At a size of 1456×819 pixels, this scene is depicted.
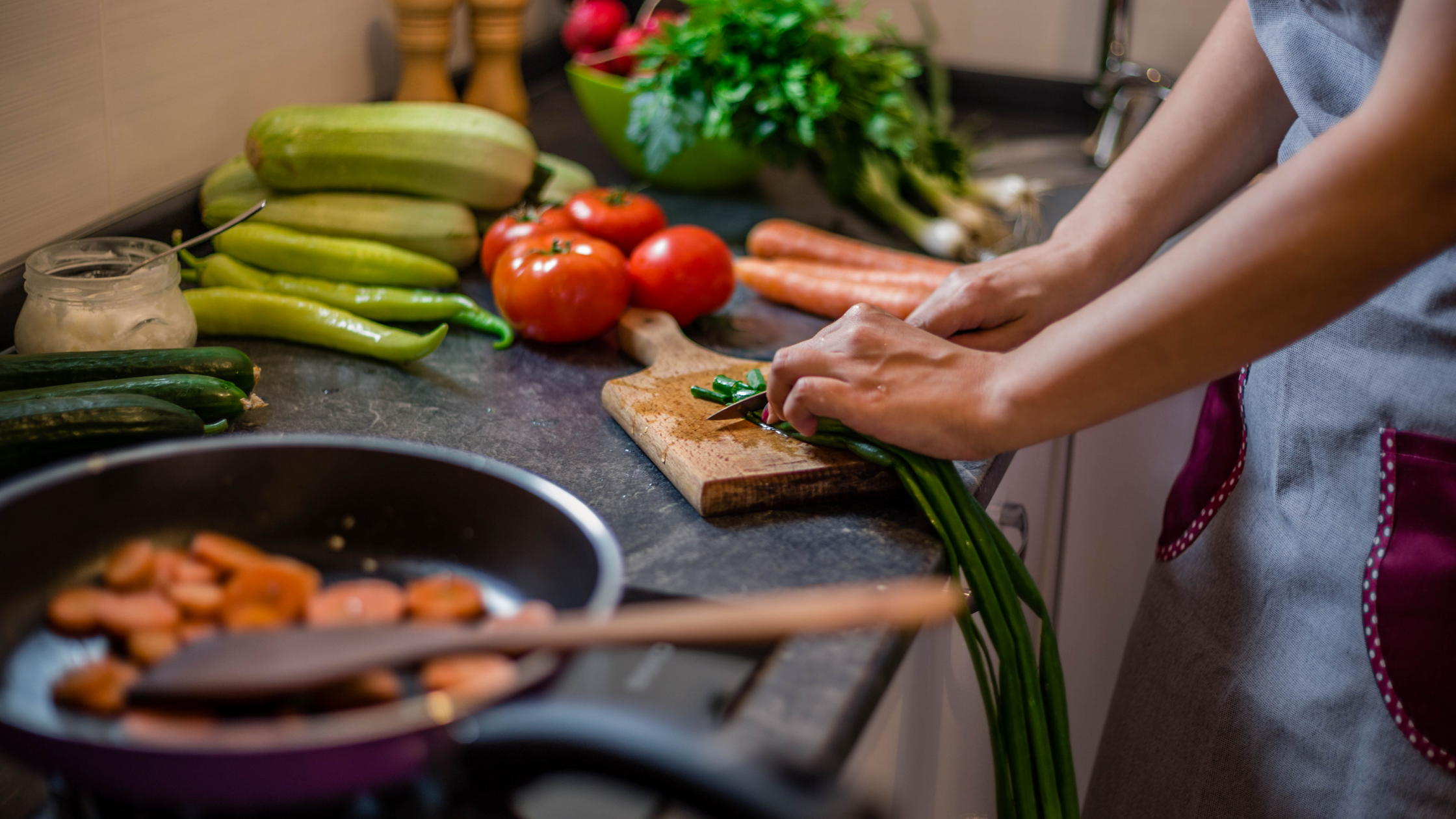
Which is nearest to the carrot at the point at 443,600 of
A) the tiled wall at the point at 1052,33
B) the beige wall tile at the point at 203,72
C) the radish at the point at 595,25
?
the beige wall tile at the point at 203,72

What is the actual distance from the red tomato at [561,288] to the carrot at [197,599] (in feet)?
1.91

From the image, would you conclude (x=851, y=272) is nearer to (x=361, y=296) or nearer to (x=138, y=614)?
(x=361, y=296)

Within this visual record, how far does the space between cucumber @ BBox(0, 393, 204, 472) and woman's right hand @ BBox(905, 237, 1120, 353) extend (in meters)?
0.62

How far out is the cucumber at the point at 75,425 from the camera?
760mm

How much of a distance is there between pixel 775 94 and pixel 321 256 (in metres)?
0.62

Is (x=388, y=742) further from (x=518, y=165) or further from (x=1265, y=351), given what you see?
(x=518, y=165)

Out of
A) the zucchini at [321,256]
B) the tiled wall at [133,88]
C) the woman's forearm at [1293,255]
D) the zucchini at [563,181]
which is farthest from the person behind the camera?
the zucchini at [563,181]

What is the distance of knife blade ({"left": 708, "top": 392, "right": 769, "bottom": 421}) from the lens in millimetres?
931

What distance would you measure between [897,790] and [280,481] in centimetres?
53

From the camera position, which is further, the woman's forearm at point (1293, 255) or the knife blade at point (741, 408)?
the knife blade at point (741, 408)

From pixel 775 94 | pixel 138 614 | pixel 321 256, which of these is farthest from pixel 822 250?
pixel 138 614

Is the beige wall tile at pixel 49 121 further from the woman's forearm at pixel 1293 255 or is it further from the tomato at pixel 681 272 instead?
the woman's forearm at pixel 1293 255

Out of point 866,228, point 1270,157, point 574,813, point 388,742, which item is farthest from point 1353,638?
point 866,228

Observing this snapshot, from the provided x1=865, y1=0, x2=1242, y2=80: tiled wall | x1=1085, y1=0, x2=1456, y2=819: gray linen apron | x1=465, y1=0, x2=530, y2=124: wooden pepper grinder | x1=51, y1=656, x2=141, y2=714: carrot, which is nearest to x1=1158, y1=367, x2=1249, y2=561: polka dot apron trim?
x1=1085, y1=0, x2=1456, y2=819: gray linen apron
